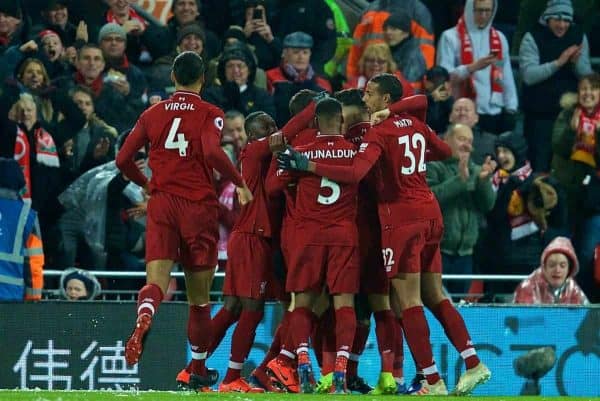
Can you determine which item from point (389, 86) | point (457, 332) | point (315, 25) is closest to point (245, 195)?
point (389, 86)

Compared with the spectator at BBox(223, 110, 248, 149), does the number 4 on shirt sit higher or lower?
lower

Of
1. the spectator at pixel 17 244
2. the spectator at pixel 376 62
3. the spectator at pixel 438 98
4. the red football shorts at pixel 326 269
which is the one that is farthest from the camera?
the spectator at pixel 438 98

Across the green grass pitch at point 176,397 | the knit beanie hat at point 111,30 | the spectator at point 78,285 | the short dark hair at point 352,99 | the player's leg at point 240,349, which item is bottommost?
the green grass pitch at point 176,397

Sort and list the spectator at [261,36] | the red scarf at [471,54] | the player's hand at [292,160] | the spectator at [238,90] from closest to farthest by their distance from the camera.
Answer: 1. the player's hand at [292,160]
2. the spectator at [238,90]
3. the spectator at [261,36]
4. the red scarf at [471,54]

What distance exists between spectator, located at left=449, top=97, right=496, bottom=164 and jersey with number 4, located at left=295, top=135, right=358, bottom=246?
478 cm

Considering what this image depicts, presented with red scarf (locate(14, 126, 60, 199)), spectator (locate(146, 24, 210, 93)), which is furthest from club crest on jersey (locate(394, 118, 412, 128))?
spectator (locate(146, 24, 210, 93))

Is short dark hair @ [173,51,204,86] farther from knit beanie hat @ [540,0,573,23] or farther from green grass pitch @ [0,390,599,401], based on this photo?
knit beanie hat @ [540,0,573,23]

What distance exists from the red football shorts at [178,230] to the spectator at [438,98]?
5780mm

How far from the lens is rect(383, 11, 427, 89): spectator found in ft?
58.4

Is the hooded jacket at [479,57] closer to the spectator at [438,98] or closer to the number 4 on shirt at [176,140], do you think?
the spectator at [438,98]

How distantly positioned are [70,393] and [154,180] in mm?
1589

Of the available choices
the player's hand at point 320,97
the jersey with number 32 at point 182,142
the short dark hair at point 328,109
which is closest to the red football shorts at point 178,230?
the jersey with number 32 at point 182,142

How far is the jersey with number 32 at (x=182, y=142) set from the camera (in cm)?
1192

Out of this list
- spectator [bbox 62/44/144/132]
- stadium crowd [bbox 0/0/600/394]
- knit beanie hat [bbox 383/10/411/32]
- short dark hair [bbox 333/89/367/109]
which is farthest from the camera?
knit beanie hat [bbox 383/10/411/32]
